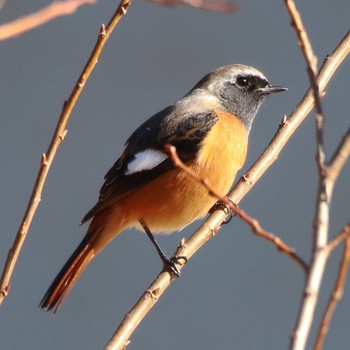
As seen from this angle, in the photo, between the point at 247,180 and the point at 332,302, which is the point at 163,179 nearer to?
the point at 247,180

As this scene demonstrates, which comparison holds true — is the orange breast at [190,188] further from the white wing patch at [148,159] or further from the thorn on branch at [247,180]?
the thorn on branch at [247,180]

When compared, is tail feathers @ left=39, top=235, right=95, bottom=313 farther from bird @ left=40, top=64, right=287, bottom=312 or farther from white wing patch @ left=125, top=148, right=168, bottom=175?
white wing patch @ left=125, top=148, right=168, bottom=175

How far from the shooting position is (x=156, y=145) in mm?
3496

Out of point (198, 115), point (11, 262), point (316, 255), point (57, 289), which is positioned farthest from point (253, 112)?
point (316, 255)

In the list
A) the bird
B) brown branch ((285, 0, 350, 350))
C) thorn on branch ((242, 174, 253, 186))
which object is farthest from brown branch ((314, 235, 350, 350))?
the bird

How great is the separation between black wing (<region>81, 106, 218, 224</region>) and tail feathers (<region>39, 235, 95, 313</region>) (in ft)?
0.54

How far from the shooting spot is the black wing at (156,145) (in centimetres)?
349

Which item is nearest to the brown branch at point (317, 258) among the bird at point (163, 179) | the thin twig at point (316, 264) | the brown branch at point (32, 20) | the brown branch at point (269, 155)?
the thin twig at point (316, 264)

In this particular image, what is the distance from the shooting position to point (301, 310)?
107cm

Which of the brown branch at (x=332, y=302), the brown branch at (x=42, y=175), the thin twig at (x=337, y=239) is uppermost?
the brown branch at (x=42, y=175)

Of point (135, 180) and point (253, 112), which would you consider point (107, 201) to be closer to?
point (135, 180)

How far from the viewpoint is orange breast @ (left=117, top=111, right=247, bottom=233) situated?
3473 mm

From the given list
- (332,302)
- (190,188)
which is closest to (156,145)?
(190,188)

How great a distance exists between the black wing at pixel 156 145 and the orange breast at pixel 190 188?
39 mm
